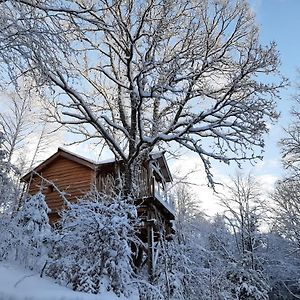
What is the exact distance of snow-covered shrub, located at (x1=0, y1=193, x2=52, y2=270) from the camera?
6395 mm

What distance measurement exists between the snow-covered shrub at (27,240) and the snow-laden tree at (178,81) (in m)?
3.78

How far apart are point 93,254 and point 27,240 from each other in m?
1.39

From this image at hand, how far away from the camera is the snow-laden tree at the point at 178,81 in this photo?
11641 mm

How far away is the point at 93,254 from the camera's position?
21.7ft

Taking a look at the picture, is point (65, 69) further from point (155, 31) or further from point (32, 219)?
point (155, 31)

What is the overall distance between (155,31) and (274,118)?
5093 mm

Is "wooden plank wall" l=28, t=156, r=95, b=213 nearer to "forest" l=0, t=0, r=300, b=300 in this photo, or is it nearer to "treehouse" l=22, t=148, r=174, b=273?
"treehouse" l=22, t=148, r=174, b=273

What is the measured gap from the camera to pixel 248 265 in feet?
63.7

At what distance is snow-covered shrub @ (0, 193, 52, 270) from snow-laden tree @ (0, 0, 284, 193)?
3784 millimetres

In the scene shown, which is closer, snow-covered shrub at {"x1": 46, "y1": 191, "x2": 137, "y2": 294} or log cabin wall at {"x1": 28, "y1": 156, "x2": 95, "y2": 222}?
snow-covered shrub at {"x1": 46, "y1": 191, "x2": 137, "y2": 294}

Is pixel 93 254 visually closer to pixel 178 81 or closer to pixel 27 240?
pixel 27 240

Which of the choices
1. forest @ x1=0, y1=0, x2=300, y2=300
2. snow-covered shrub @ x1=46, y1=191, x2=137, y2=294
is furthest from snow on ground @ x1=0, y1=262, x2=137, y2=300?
forest @ x1=0, y1=0, x2=300, y2=300

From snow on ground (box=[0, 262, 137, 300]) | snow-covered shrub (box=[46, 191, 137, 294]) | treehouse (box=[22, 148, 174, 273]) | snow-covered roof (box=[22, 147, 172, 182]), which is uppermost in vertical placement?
snow-covered roof (box=[22, 147, 172, 182])

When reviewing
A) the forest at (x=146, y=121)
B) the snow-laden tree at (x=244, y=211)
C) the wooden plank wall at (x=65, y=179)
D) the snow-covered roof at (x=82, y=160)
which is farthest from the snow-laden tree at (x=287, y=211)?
the wooden plank wall at (x=65, y=179)
